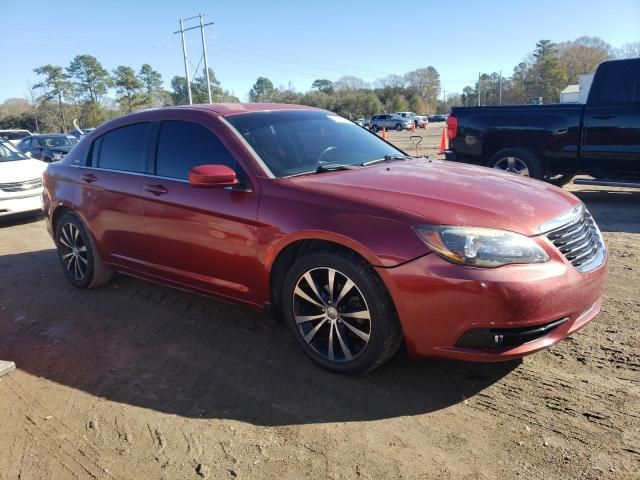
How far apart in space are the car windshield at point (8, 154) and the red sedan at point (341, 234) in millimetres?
6629

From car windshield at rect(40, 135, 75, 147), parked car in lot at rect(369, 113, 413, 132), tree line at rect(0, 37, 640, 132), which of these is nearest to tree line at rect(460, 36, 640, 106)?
tree line at rect(0, 37, 640, 132)

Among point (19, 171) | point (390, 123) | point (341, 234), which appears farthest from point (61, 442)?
point (390, 123)

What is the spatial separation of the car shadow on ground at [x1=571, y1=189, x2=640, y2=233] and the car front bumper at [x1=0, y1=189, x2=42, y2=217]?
9299mm

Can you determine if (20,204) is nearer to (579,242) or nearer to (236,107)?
(236,107)

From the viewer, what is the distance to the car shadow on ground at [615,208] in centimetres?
646

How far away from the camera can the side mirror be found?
3314 mm

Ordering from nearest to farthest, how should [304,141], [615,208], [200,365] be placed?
[200,365], [304,141], [615,208]

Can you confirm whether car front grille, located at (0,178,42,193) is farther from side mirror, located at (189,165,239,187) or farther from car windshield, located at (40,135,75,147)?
car windshield, located at (40,135,75,147)

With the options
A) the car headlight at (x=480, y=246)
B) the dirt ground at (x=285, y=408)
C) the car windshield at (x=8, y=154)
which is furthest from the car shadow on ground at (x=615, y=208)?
the car windshield at (x=8, y=154)

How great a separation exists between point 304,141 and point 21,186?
744 centimetres

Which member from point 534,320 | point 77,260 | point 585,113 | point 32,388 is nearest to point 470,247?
point 534,320

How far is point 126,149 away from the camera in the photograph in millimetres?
4473

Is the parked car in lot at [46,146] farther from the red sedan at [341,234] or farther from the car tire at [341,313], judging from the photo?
the car tire at [341,313]

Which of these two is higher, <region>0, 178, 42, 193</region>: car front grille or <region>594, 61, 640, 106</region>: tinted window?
<region>594, 61, 640, 106</region>: tinted window
